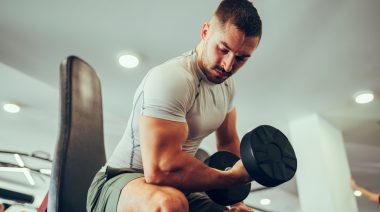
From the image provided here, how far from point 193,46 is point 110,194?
1.93 metres

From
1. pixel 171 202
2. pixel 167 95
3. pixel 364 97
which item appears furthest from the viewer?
pixel 364 97

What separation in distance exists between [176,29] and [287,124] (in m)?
2.28

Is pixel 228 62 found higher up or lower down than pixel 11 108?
lower down

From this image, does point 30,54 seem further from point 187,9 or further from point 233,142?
point 233,142

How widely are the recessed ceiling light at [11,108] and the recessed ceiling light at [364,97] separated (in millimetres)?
4074

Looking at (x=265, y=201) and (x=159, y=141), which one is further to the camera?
(x=265, y=201)

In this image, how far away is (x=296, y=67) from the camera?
299 centimetres

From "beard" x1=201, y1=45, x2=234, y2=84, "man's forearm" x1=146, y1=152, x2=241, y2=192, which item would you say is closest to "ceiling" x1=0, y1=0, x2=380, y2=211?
"beard" x1=201, y1=45, x2=234, y2=84

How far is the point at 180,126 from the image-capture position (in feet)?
3.39

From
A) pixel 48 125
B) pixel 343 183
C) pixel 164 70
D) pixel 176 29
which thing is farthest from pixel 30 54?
pixel 343 183

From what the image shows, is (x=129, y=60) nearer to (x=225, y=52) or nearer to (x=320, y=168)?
(x=225, y=52)

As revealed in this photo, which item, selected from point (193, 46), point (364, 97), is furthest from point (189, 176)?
point (364, 97)

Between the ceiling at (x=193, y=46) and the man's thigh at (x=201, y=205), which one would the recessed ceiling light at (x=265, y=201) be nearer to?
the ceiling at (x=193, y=46)

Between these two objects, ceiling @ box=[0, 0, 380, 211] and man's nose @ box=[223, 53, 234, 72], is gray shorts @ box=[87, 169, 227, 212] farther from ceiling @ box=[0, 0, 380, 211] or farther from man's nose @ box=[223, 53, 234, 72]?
ceiling @ box=[0, 0, 380, 211]
